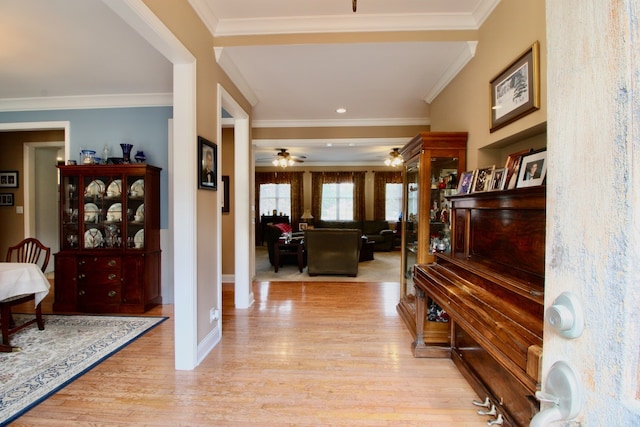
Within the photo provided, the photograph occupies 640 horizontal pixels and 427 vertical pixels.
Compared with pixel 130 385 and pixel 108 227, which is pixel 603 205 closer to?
pixel 130 385

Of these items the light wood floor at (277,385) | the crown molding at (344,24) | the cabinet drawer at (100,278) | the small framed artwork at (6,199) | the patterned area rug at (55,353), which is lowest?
the light wood floor at (277,385)

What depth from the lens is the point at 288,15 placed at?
2.49 metres

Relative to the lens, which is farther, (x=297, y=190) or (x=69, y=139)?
(x=297, y=190)

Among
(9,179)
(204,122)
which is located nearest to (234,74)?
(204,122)

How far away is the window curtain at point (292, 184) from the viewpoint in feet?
32.0

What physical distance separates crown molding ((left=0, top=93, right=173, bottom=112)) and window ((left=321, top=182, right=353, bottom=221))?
6464 mm

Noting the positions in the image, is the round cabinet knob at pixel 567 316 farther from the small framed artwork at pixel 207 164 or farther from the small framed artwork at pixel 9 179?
the small framed artwork at pixel 9 179

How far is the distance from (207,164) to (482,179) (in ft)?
7.16

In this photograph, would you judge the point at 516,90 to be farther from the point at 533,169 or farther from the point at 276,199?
the point at 276,199

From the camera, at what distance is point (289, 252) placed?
5922 millimetres

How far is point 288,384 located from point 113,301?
2628mm

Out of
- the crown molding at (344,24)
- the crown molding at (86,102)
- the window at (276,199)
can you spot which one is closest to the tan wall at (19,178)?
the crown molding at (86,102)

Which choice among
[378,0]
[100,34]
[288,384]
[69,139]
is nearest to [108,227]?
[69,139]

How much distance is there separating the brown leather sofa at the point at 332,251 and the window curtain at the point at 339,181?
4401mm
